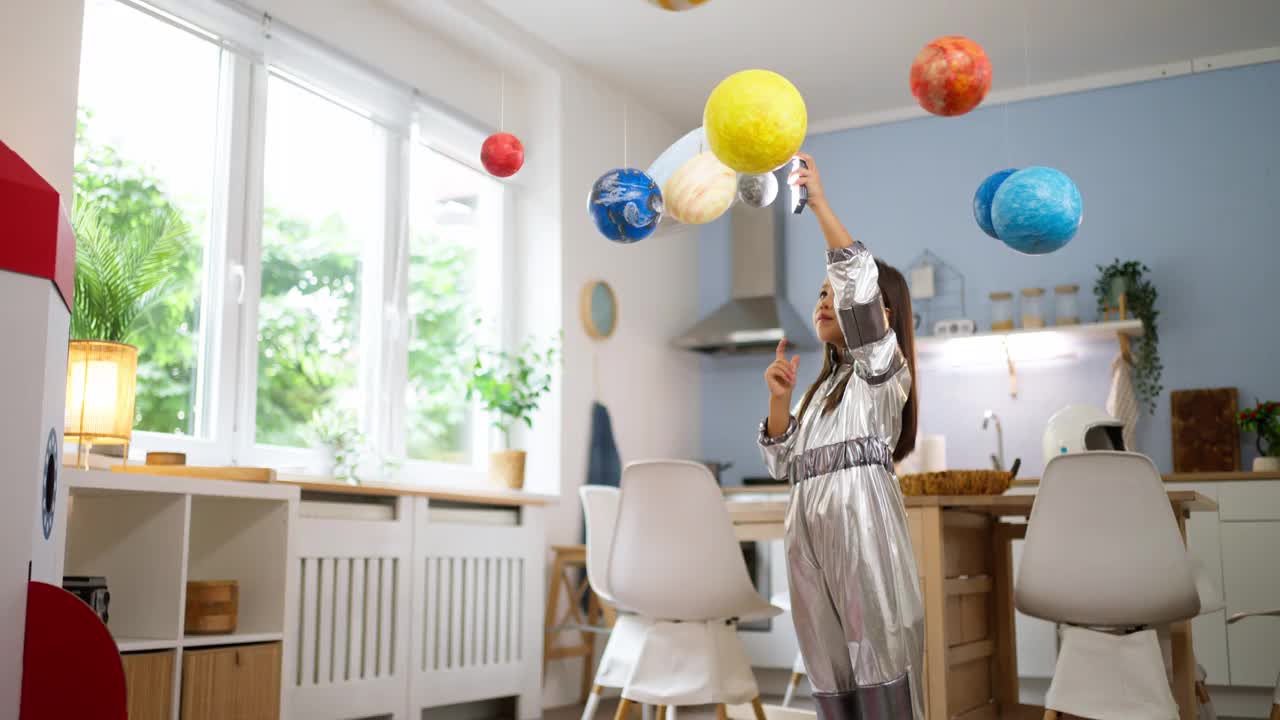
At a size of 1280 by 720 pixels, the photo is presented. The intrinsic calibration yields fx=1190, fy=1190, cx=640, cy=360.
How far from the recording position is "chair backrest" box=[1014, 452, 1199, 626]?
2754 mm

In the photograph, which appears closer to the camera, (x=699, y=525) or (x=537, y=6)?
(x=699, y=525)

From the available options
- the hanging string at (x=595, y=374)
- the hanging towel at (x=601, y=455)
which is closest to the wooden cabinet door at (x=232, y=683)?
the hanging towel at (x=601, y=455)

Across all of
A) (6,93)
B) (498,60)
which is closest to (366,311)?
(498,60)

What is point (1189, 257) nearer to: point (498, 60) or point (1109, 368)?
point (1109, 368)

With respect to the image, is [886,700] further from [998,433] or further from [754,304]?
[754,304]

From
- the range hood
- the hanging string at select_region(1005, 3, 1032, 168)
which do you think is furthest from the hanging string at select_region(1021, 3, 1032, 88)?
the range hood

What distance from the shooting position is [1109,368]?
5.53m

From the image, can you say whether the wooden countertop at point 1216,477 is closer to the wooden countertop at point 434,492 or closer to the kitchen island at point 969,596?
the kitchen island at point 969,596

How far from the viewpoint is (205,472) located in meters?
2.84

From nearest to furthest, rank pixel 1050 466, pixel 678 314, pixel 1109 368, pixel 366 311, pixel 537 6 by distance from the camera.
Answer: pixel 1050 466
pixel 366 311
pixel 537 6
pixel 1109 368
pixel 678 314

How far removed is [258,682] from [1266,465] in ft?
13.1

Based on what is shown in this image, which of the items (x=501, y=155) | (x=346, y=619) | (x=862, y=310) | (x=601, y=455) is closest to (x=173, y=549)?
(x=346, y=619)

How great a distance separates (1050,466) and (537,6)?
2.93 metres

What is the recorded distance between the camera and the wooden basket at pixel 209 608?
2758 mm
